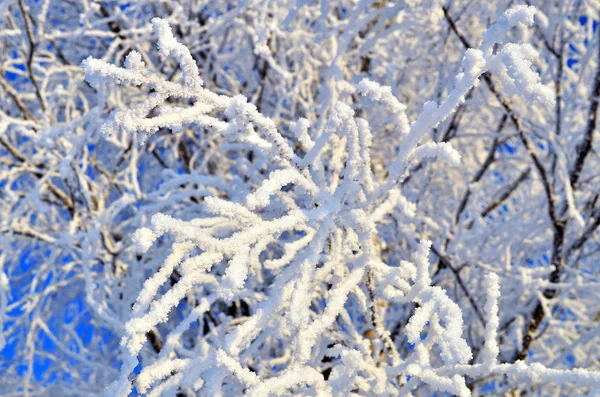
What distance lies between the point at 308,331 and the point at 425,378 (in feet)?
1.04

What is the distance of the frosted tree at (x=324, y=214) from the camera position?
1.06 meters

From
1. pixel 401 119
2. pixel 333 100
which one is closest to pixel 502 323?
pixel 333 100

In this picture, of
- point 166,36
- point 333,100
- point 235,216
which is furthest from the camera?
point 333,100

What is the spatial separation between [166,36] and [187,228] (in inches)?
15.3

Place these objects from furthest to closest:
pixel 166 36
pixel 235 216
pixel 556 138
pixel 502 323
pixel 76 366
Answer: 1. pixel 76 366
2. pixel 502 323
3. pixel 556 138
4. pixel 235 216
5. pixel 166 36

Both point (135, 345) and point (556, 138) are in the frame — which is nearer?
point (135, 345)

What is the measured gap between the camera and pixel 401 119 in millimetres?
1199

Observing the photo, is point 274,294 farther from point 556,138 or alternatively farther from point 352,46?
point 352,46

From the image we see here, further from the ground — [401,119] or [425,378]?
[401,119]

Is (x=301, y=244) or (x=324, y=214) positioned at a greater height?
(x=324, y=214)

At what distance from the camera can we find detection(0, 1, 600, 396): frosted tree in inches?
41.7

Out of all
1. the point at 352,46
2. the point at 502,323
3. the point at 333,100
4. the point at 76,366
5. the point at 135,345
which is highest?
the point at 352,46

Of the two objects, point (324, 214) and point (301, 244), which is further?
point (301, 244)

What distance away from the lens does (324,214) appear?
1.16 metres
